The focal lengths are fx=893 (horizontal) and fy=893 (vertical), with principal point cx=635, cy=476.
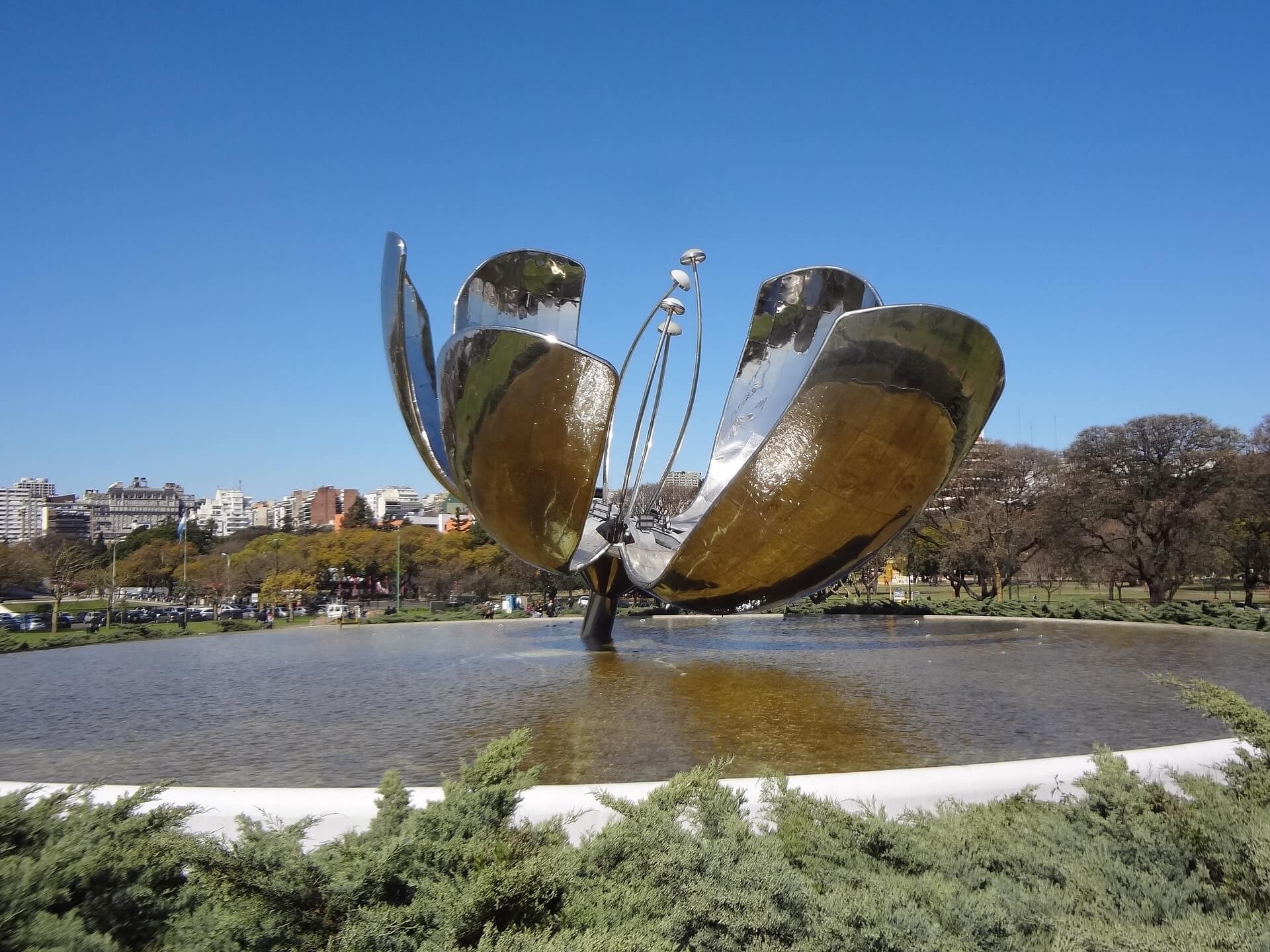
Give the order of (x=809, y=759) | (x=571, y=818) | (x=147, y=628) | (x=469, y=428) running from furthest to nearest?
(x=147, y=628), (x=469, y=428), (x=809, y=759), (x=571, y=818)

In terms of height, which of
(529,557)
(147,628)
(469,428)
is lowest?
(147,628)

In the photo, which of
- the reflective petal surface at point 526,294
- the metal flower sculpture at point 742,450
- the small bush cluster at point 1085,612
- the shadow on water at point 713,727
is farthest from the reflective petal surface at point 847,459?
the small bush cluster at point 1085,612

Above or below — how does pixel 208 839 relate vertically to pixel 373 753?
above

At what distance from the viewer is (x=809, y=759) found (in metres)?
7.04

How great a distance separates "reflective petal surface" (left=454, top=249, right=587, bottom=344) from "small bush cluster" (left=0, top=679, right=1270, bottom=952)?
30.3ft

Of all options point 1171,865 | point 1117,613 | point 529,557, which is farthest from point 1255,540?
point 1171,865

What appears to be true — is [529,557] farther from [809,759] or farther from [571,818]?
[571,818]

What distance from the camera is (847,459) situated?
984 cm

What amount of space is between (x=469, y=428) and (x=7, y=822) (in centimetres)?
638

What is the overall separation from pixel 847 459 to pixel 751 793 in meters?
5.03

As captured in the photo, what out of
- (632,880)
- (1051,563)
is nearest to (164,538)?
(1051,563)

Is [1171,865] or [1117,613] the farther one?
[1117,613]

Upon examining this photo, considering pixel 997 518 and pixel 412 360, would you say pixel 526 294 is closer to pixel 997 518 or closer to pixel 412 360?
pixel 412 360

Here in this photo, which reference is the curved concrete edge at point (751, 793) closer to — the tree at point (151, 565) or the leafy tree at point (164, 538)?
the tree at point (151, 565)
